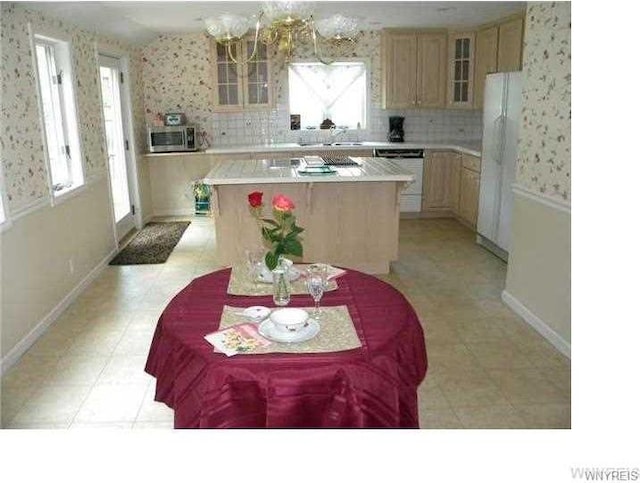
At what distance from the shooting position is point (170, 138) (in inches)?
258

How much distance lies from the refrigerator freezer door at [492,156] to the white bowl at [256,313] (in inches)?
136

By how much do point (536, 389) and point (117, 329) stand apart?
8.67ft

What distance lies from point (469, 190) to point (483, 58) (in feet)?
5.13

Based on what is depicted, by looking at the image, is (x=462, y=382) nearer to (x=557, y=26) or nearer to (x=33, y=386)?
(x=557, y=26)

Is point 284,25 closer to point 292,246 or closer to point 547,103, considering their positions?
point 292,246

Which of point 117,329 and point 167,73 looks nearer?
point 117,329

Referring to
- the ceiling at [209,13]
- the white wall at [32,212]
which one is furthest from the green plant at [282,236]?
the ceiling at [209,13]

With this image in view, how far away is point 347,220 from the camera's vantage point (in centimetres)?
447

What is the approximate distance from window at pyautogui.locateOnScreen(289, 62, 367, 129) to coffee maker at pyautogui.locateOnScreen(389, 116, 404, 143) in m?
0.38

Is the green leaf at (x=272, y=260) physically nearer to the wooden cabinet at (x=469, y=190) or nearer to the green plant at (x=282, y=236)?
the green plant at (x=282, y=236)

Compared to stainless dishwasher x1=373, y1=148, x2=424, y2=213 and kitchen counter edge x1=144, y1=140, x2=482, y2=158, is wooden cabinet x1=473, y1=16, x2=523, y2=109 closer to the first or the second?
kitchen counter edge x1=144, y1=140, x2=482, y2=158

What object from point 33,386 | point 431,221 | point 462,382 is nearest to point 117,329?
point 33,386
